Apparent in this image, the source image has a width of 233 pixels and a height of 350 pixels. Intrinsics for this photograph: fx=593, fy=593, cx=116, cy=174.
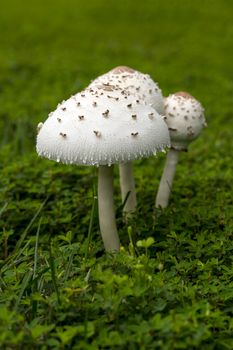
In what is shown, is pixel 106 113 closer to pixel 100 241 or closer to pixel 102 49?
pixel 100 241

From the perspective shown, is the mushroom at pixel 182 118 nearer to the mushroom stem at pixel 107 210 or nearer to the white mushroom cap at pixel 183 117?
the white mushroom cap at pixel 183 117

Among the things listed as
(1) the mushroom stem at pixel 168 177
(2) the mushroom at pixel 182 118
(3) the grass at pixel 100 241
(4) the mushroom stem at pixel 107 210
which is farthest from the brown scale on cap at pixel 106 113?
(1) the mushroom stem at pixel 168 177

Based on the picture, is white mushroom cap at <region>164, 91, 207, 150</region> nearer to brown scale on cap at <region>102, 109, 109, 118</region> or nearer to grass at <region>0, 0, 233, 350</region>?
grass at <region>0, 0, 233, 350</region>

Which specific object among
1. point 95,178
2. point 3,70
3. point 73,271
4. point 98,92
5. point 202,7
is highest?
point 202,7

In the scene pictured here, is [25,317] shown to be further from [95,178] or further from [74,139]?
[95,178]

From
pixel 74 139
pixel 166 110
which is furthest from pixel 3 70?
pixel 74 139
